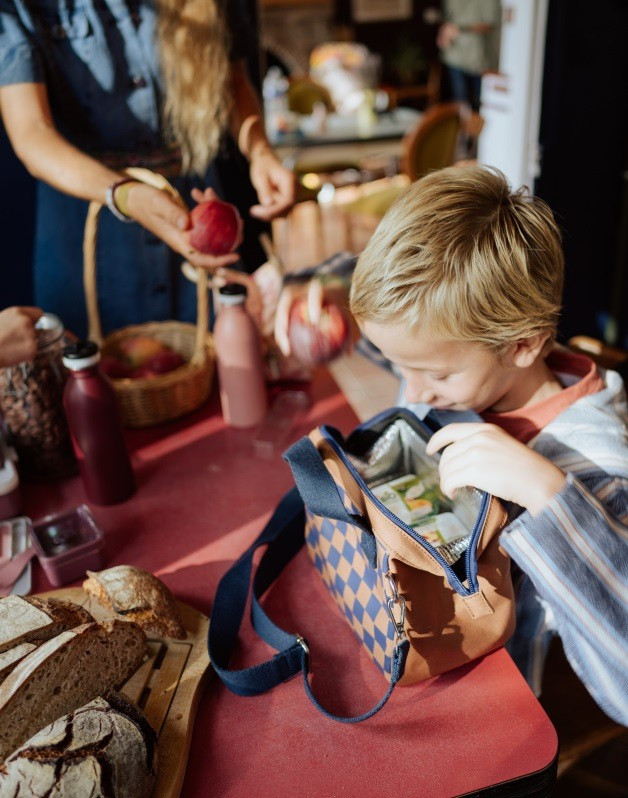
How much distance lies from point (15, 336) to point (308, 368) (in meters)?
0.65

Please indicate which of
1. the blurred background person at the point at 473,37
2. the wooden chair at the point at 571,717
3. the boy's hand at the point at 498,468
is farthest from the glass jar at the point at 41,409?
the blurred background person at the point at 473,37

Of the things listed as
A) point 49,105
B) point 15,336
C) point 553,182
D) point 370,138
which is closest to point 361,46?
point 370,138

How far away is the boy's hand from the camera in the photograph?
2.57 feet

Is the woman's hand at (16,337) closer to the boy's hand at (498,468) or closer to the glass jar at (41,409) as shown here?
the glass jar at (41,409)

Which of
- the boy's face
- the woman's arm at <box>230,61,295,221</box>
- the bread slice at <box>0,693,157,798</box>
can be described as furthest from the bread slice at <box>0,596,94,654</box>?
the woman's arm at <box>230,61,295,221</box>

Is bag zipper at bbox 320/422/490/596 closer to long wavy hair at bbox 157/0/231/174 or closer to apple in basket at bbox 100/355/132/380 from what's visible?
apple in basket at bbox 100/355/132/380

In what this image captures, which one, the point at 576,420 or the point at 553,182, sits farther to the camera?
the point at 553,182

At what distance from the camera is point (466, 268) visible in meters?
0.84

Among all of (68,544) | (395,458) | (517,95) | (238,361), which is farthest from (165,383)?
(517,95)

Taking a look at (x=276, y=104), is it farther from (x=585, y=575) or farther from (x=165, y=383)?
(x=585, y=575)

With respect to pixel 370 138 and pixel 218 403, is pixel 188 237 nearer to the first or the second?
pixel 218 403

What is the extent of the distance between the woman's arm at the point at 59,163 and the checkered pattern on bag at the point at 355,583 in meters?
0.54

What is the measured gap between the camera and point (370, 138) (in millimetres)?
4211

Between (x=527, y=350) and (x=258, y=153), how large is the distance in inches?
33.7
